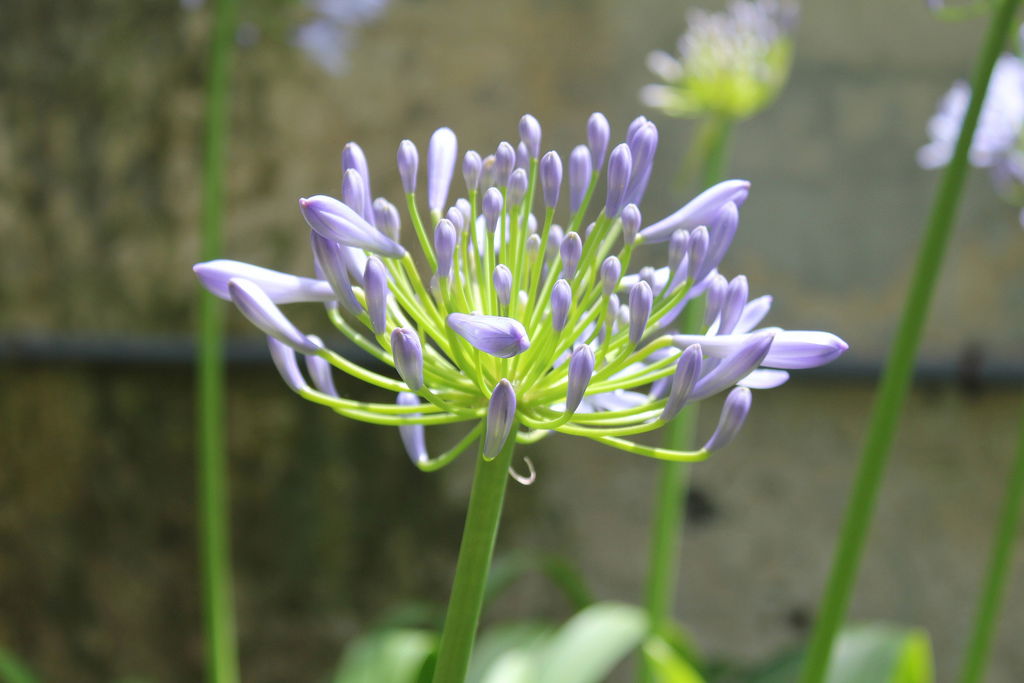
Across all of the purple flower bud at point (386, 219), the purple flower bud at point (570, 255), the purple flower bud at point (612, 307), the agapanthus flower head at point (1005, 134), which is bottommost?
the purple flower bud at point (612, 307)

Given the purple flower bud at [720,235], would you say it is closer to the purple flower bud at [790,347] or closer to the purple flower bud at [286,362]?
the purple flower bud at [790,347]

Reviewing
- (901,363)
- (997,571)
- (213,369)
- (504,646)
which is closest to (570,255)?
(901,363)

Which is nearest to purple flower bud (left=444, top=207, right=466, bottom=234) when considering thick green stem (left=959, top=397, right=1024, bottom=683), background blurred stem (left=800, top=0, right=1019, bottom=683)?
background blurred stem (left=800, top=0, right=1019, bottom=683)

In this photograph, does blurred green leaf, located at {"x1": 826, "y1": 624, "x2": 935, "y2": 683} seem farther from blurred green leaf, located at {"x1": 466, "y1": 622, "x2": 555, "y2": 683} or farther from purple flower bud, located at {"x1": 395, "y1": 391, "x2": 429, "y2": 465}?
purple flower bud, located at {"x1": 395, "y1": 391, "x2": 429, "y2": 465}

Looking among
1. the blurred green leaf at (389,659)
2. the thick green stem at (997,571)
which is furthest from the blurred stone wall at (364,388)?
the thick green stem at (997,571)

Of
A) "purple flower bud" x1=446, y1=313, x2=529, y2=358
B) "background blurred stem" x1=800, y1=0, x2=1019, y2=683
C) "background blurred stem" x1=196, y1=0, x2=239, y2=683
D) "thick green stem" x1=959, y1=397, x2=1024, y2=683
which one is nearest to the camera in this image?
"purple flower bud" x1=446, y1=313, x2=529, y2=358

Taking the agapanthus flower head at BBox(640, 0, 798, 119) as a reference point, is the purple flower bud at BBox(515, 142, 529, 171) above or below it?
below
